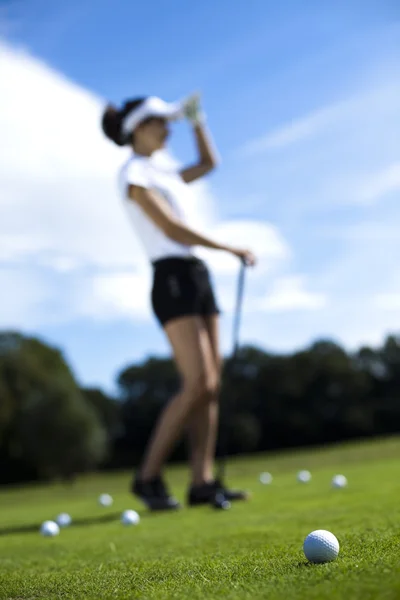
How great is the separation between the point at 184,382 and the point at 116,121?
2.32 metres

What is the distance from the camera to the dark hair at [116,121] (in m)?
6.29

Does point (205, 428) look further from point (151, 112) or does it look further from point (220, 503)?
point (151, 112)

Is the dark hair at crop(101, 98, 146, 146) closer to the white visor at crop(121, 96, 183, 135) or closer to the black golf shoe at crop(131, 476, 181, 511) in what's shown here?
the white visor at crop(121, 96, 183, 135)

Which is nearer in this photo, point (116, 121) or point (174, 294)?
point (174, 294)

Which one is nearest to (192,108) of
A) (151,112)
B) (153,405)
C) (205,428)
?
(151,112)

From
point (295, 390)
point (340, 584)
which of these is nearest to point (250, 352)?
point (295, 390)

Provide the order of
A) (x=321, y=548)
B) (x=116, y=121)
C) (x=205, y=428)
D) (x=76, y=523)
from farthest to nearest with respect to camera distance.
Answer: (x=116, y=121), (x=76, y=523), (x=205, y=428), (x=321, y=548)

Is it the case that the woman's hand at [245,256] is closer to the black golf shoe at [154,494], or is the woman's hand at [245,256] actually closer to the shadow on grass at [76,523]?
the black golf shoe at [154,494]

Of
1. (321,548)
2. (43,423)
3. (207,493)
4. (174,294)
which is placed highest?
(174,294)

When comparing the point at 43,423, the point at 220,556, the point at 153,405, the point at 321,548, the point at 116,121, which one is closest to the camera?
the point at 321,548

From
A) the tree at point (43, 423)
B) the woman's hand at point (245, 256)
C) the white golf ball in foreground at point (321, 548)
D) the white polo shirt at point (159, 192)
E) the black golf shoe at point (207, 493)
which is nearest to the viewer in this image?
the white golf ball in foreground at point (321, 548)

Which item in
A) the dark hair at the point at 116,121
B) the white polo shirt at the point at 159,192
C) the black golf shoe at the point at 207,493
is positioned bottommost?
the black golf shoe at the point at 207,493

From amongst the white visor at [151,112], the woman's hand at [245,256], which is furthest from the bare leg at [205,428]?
the white visor at [151,112]

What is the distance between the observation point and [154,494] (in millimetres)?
5906
